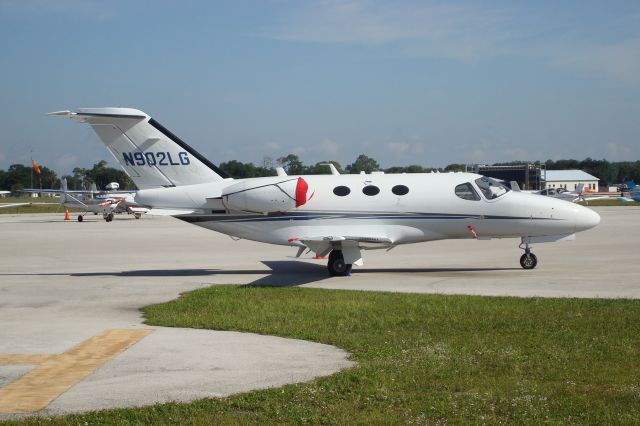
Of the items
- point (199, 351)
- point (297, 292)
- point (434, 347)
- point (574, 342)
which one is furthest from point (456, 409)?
point (297, 292)

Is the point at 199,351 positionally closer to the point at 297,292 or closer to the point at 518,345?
the point at 518,345

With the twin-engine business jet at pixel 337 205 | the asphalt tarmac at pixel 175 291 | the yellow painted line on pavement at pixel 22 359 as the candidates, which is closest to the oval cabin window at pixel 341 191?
the twin-engine business jet at pixel 337 205

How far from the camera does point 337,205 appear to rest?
20.2m

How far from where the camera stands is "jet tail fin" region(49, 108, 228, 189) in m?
20.7

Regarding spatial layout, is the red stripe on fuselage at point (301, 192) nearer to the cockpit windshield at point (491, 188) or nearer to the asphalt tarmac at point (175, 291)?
the asphalt tarmac at point (175, 291)

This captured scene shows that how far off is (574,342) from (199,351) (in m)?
5.18

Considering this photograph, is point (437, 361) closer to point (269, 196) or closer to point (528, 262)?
point (269, 196)

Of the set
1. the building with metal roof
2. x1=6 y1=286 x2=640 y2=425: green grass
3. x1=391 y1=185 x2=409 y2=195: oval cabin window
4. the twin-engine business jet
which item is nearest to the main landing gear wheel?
the twin-engine business jet

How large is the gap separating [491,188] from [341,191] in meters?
3.94

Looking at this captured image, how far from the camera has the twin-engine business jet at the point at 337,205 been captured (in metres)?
20.1

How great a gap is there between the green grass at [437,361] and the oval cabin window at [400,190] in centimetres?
524

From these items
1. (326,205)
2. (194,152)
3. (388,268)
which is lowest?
(388,268)

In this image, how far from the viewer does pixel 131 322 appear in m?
13.5

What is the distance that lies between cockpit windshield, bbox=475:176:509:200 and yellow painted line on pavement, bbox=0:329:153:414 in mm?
10745
